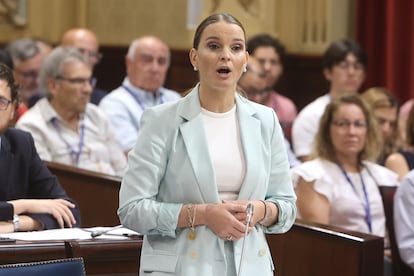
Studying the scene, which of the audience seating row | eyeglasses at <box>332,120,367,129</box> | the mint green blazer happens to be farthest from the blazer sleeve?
eyeglasses at <box>332,120,367,129</box>

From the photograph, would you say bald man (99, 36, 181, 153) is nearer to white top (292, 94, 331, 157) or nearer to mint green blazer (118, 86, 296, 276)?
white top (292, 94, 331, 157)

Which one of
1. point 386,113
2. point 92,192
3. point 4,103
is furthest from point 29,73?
point 4,103

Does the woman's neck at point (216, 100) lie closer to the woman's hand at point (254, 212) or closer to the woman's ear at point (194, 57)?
the woman's ear at point (194, 57)

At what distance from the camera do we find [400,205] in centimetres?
393

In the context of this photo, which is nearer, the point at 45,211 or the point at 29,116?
the point at 45,211

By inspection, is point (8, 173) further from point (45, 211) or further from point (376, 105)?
point (376, 105)

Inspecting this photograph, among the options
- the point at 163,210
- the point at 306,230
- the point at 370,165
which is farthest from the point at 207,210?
the point at 370,165

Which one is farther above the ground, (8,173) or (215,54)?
(215,54)

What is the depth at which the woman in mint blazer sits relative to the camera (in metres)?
2.40

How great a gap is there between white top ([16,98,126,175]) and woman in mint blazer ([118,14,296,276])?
2434 millimetres

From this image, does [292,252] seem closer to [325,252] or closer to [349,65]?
[325,252]

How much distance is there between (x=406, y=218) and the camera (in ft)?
12.8

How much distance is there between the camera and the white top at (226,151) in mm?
2434

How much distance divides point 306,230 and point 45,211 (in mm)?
1000
